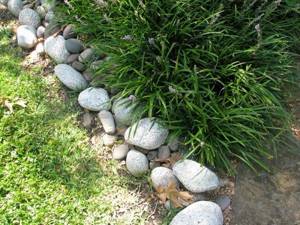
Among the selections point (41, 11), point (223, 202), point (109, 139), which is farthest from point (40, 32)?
point (223, 202)

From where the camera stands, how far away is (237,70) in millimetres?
3240

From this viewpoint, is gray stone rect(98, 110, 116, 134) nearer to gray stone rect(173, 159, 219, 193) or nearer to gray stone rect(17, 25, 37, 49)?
gray stone rect(173, 159, 219, 193)

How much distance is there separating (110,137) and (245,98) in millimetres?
996

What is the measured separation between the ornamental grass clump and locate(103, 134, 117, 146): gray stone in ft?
0.99

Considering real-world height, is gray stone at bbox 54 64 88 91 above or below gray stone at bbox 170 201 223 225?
above

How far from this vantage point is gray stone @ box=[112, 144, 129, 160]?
3.24m

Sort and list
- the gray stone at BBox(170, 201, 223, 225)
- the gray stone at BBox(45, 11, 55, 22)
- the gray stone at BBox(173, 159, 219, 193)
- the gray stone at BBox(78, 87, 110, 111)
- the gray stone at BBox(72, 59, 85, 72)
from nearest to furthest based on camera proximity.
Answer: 1. the gray stone at BBox(170, 201, 223, 225)
2. the gray stone at BBox(173, 159, 219, 193)
3. the gray stone at BBox(78, 87, 110, 111)
4. the gray stone at BBox(72, 59, 85, 72)
5. the gray stone at BBox(45, 11, 55, 22)

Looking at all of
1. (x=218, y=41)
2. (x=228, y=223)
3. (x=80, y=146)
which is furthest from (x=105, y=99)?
(x=228, y=223)

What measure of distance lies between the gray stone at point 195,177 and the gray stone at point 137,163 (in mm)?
221

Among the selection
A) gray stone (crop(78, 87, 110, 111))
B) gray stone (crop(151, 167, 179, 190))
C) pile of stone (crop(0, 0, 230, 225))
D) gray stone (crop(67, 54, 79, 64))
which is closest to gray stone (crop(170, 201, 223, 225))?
pile of stone (crop(0, 0, 230, 225))

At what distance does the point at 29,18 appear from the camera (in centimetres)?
402

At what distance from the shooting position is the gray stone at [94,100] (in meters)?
3.39

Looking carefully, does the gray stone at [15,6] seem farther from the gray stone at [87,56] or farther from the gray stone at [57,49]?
the gray stone at [87,56]

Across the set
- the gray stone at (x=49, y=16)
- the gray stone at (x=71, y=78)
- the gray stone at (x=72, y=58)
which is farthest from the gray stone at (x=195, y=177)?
the gray stone at (x=49, y=16)
